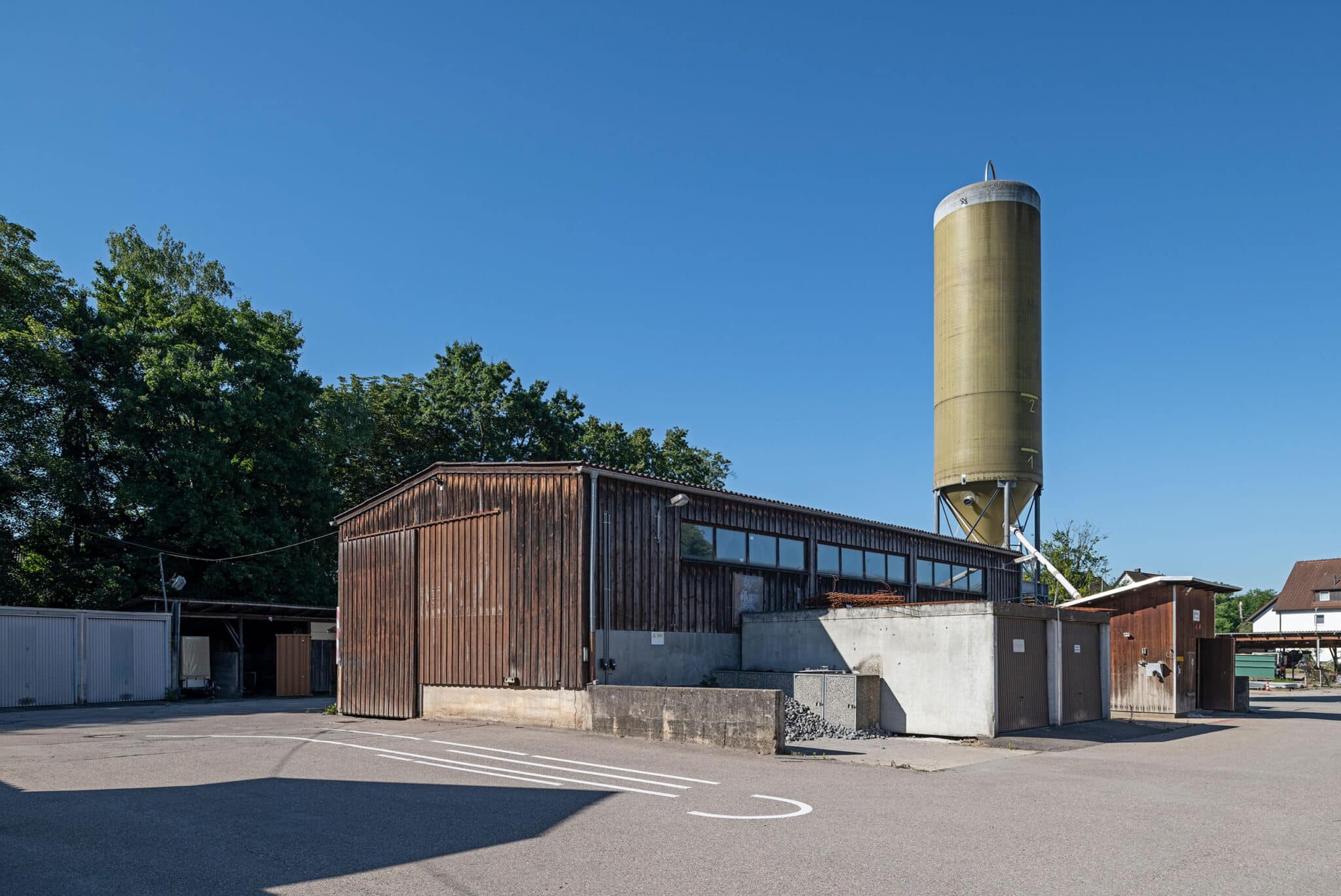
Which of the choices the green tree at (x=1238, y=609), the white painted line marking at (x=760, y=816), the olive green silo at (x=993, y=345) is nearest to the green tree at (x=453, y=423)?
the olive green silo at (x=993, y=345)

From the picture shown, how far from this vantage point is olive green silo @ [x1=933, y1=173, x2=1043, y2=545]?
109 feet

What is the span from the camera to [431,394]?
47.0 m

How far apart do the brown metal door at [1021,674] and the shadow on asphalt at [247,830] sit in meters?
10.4

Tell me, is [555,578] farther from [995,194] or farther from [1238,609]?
[1238,609]

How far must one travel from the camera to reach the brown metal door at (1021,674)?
1873cm

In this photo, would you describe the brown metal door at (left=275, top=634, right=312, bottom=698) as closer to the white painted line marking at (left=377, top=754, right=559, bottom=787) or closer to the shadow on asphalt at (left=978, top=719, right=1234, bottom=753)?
the white painted line marking at (left=377, top=754, right=559, bottom=787)

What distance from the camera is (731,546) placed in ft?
78.6

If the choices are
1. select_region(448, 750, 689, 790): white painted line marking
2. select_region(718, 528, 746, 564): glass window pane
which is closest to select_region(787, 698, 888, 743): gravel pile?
select_region(718, 528, 746, 564): glass window pane

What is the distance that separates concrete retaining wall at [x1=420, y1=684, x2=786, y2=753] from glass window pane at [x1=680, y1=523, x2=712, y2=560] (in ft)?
14.4

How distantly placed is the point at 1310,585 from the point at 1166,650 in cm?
6476

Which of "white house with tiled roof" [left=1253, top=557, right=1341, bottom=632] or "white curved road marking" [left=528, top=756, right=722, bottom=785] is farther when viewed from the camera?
"white house with tiled roof" [left=1253, top=557, right=1341, bottom=632]

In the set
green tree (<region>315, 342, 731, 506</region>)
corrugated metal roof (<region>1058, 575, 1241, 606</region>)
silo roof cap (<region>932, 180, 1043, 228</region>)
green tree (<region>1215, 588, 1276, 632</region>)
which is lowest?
green tree (<region>1215, 588, 1276, 632</region>)

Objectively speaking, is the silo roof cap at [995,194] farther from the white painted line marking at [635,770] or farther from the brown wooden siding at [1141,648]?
the white painted line marking at [635,770]

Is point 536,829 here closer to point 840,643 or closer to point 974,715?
point 974,715
